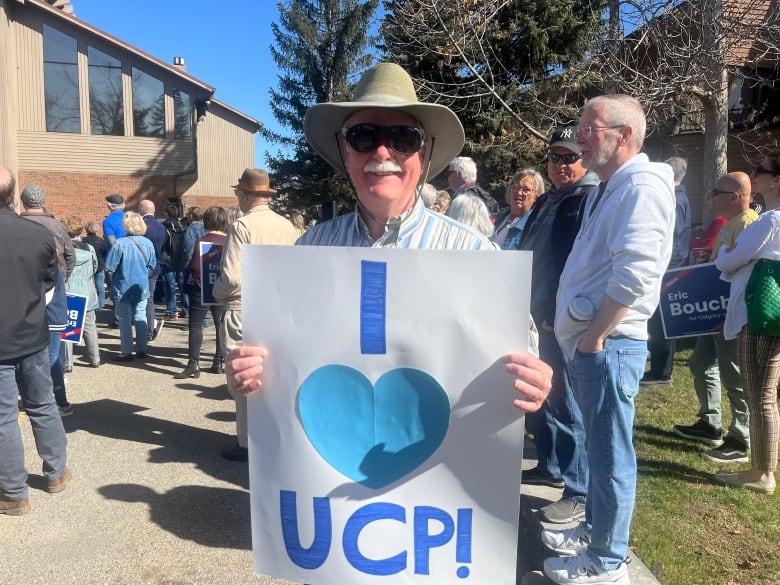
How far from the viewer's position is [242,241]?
13.6 feet

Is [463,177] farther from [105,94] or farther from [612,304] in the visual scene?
[105,94]

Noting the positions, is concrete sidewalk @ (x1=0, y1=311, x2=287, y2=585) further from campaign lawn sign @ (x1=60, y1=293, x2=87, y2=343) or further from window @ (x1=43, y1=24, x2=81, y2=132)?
window @ (x1=43, y1=24, x2=81, y2=132)

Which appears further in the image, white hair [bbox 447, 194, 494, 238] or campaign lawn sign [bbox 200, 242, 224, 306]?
campaign lawn sign [bbox 200, 242, 224, 306]

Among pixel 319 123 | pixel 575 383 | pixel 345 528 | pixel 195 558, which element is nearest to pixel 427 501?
pixel 345 528

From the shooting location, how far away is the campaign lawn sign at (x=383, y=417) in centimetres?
138

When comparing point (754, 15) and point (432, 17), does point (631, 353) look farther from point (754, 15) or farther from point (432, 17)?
point (754, 15)

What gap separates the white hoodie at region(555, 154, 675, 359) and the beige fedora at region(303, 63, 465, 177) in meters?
0.79

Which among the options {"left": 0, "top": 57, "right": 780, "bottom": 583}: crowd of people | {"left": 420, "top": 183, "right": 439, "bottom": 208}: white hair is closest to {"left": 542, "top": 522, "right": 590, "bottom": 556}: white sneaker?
{"left": 0, "top": 57, "right": 780, "bottom": 583}: crowd of people

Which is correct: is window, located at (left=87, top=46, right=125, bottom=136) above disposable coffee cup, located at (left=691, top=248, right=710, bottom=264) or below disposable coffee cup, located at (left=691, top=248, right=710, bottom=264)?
above

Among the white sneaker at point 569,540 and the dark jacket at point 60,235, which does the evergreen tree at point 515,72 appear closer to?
the dark jacket at point 60,235

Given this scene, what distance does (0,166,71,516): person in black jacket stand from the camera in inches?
129

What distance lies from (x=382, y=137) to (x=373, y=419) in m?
0.77

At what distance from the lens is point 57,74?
2211 centimetres

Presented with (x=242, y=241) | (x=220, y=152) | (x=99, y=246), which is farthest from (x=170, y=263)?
(x=220, y=152)
